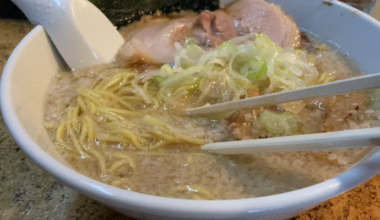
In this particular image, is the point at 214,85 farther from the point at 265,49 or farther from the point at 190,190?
the point at 190,190

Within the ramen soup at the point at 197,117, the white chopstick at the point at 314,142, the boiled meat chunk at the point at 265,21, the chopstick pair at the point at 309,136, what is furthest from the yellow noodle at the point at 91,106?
the boiled meat chunk at the point at 265,21

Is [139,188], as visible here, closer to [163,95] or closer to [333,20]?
[163,95]

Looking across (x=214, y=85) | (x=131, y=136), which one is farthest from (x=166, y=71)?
(x=131, y=136)

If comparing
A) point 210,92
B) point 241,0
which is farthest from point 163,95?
point 241,0

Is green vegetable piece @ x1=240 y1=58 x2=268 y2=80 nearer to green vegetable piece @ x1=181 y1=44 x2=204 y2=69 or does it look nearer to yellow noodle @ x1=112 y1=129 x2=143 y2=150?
green vegetable piece @ x1=181 y1=44 x2=204 y2=69

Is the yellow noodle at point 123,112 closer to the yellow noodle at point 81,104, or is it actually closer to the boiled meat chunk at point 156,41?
the yellow noodle at point 81,104

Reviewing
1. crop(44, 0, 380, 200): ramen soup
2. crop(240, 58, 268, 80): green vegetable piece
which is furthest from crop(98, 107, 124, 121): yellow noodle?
crop(240, 58, 268, 80): green vegetable piece
